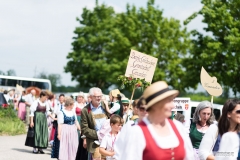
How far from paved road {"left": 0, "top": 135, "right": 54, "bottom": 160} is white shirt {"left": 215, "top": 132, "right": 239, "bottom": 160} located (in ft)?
33.1

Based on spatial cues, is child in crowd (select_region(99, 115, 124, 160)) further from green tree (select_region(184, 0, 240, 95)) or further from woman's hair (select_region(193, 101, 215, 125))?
green tree (select_region(184, 0, 240, 95))

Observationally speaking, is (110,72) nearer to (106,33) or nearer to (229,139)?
(106,33)

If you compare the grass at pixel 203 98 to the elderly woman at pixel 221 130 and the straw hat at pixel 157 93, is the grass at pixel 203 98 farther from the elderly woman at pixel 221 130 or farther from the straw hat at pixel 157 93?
the straw hat at pixel 157 93

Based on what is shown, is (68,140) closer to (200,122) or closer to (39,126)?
(39,126)

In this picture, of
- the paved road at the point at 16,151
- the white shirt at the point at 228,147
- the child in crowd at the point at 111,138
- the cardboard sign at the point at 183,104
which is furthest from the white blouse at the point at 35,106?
the white shirt at the point at 228,147

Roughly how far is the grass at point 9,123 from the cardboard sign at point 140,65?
13.0m

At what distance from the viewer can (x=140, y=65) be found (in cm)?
1010

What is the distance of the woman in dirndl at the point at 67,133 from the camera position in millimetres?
12828

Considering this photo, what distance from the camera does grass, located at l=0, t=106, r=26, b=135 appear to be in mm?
22375

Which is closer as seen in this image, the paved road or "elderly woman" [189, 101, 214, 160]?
"elderly woman" [189, 101, 214, 160]

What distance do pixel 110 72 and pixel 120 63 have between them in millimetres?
2703

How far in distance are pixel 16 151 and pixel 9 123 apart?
21.5ft

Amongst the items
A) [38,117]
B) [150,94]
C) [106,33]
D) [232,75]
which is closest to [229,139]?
[150,94]

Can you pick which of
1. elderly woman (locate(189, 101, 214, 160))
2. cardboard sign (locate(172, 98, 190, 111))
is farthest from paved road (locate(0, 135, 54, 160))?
elderly woman (locate(189, 101, 214, 160))
